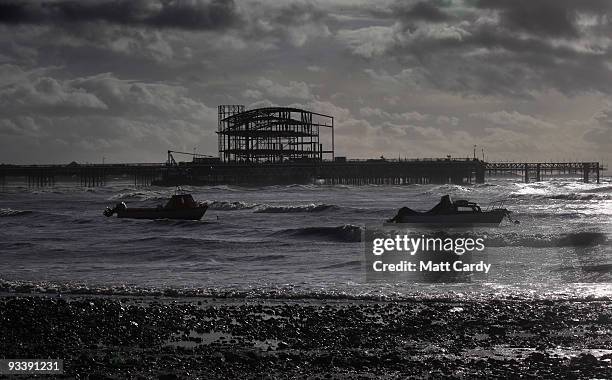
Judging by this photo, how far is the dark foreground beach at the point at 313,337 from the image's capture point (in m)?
10.3

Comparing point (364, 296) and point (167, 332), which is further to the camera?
point (364, 296)

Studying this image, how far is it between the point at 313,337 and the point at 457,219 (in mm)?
24995

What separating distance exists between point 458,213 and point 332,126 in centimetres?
9889

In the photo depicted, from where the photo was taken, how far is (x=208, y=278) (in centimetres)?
2056

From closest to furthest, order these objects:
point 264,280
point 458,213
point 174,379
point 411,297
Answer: point 174,379, point 411,297, point 264,280, point 458,213

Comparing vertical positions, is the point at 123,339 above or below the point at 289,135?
below

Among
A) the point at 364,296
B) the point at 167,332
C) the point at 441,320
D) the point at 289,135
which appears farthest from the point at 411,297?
the point at 289,135

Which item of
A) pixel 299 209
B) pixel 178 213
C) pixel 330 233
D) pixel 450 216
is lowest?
pixel 330 233

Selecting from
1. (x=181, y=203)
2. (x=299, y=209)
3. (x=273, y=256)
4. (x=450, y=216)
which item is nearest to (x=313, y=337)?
(x=273, y=256)

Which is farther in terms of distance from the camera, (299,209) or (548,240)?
(299,209)

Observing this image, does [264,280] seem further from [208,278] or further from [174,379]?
[174,379]

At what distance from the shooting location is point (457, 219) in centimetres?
3609

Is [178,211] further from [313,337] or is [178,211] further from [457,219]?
[313,337]

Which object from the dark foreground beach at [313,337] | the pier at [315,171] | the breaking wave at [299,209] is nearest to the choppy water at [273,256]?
the dark foreground beach at [313,337]
